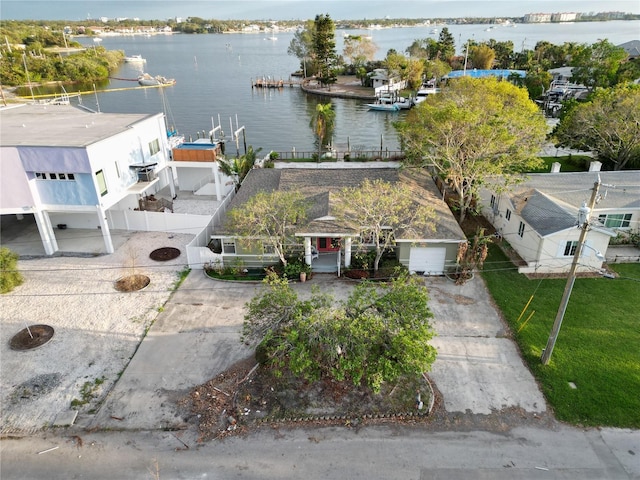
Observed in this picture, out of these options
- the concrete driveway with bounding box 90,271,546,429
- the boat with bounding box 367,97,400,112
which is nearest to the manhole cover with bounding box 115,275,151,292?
the concrete driveway with bounding box 90,271,546,429

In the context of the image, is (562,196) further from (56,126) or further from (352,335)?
(56,126)

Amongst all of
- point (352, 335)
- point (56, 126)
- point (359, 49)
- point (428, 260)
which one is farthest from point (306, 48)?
point (352, 335)

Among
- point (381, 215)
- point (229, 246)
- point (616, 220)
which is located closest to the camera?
point (381, 215)

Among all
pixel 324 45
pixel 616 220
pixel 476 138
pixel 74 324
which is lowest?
pixel 74 324

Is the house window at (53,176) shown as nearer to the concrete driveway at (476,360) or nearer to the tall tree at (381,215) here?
the tall tree at (381,215)

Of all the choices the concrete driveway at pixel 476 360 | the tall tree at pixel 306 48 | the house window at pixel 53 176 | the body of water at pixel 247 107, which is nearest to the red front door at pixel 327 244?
the concrete driveway at pixel 476 360
